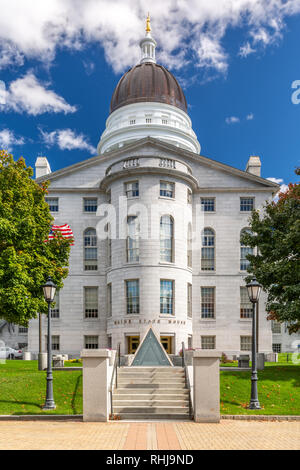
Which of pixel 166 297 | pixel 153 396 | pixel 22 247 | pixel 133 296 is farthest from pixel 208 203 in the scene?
pixel 153 396

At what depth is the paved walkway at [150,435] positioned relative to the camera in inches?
449

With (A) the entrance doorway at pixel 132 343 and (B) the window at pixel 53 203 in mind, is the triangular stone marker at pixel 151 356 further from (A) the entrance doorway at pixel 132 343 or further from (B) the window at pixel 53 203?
(B) the window at pixel 53 203

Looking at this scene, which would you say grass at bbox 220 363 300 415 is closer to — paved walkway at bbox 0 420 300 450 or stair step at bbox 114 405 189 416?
paved walkway at bbox 0 420 300 450

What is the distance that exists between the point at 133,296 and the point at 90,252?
8.04 metres

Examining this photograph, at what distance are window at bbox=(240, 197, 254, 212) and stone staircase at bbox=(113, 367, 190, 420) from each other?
25434 millimetres

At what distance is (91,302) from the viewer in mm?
41375

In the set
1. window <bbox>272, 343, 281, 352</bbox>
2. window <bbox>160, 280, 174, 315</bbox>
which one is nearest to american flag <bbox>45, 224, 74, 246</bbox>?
window <bbox>160, 280, 174, 315</bbox>

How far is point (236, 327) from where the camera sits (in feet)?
134

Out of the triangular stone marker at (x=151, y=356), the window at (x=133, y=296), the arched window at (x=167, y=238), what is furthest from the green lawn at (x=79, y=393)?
the arched window at (x=167, y=238)

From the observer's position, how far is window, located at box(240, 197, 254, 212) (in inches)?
1681

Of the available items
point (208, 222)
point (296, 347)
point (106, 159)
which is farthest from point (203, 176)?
point (296, 347)

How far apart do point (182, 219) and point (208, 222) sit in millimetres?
4853

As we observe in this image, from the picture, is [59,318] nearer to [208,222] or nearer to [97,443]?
[208,222]

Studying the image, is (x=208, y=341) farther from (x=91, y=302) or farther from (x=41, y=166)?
(x=41, y=166)
